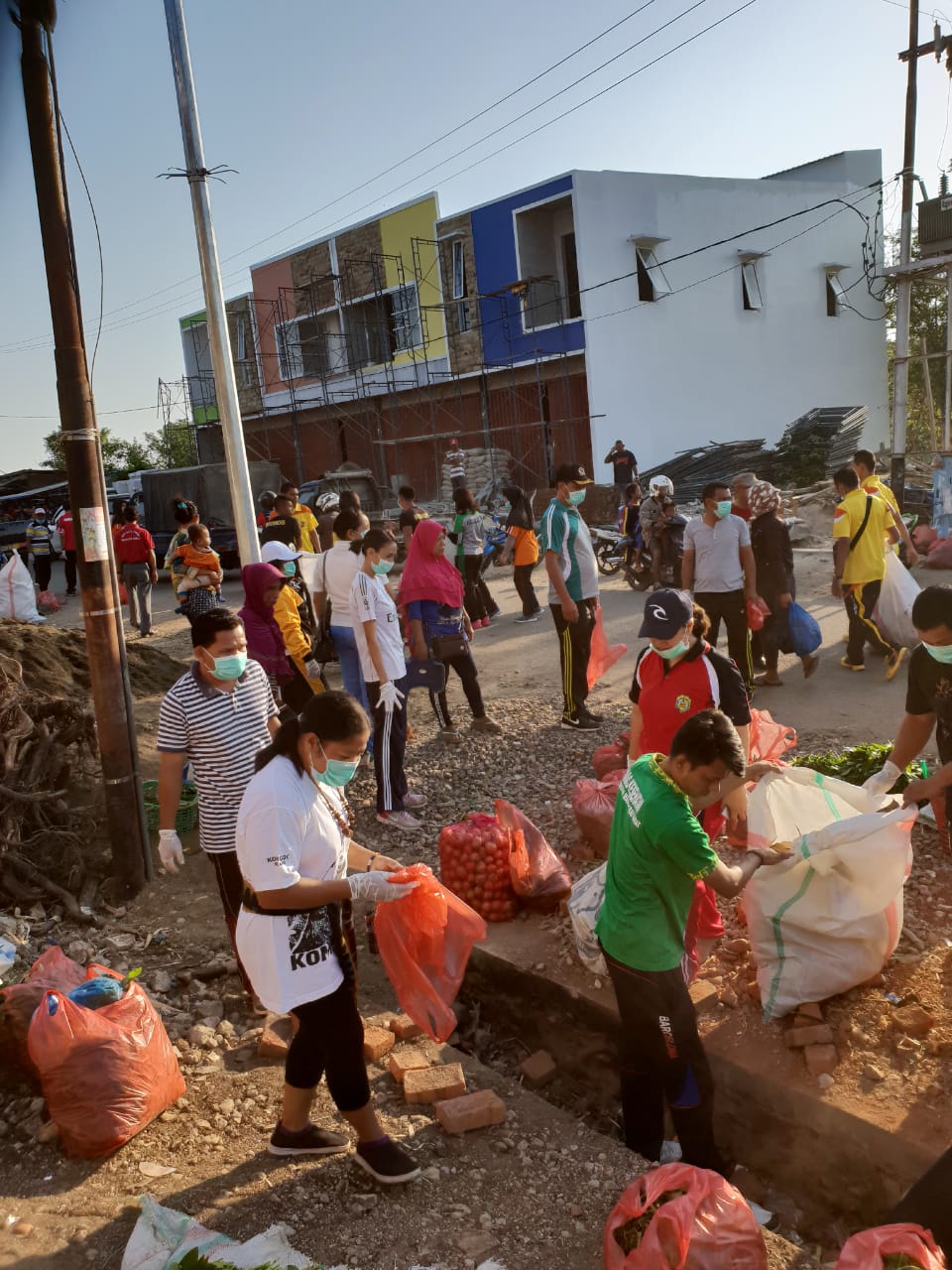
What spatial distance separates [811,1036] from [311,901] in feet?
6.29

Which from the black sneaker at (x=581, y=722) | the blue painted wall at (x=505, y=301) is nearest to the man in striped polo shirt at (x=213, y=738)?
the black sneaker at (x=581, y=722)

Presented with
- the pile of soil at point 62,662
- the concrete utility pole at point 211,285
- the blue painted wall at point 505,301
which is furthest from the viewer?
the blue painted wall at point 505,301

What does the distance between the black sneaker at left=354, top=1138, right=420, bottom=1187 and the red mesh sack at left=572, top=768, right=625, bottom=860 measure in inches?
88.3

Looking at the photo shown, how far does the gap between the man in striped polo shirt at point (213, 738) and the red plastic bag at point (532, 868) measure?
1375mm

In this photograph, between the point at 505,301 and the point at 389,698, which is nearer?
the point at 389,698

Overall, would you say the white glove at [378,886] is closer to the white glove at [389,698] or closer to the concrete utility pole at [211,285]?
the white glove at [389,698]

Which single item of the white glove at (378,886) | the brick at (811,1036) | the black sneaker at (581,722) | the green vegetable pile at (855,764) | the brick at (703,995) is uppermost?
the white glove at (378,886)

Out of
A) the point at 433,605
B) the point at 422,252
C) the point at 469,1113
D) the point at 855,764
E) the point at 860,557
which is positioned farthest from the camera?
the point at 422,252

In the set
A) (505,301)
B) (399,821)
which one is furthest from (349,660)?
(505,301)

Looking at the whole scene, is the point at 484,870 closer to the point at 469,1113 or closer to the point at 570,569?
the point at 469,1113

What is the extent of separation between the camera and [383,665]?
18.9 feet

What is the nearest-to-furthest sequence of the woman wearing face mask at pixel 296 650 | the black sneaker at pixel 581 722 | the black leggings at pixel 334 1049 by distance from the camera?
the black leggings at pixel 334 1049
the woman wearing face mask at pixel 296 650
the black sneaker at pixel 581 722

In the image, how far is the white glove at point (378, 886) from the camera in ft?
9.96

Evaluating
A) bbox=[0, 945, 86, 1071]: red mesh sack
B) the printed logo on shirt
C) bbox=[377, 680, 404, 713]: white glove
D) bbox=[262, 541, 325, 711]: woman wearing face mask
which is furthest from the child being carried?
the printed logo on shirt
